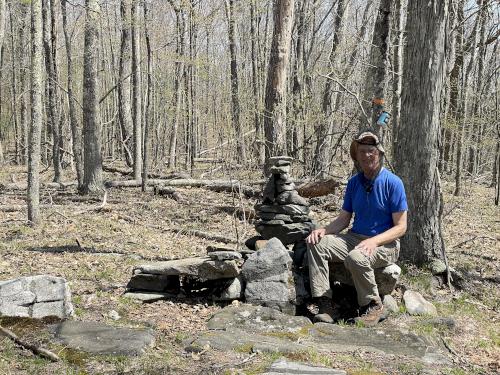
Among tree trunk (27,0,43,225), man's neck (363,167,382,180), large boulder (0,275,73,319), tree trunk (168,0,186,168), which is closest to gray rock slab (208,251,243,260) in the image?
large boulder (0,275,73,319)

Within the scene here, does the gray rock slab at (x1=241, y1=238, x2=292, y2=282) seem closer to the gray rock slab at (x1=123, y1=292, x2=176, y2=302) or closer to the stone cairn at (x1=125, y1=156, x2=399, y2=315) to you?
the stone cairn at (x1=125, y1=156, x2=399, y2=315)

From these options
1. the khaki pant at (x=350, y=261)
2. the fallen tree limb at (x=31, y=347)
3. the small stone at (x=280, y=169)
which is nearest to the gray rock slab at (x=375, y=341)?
the khaki pant at (x=350, y=261)

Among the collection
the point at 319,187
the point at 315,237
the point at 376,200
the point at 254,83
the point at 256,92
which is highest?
the point at 254,83

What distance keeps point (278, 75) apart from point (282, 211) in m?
6.69

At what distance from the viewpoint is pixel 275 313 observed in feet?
16.9

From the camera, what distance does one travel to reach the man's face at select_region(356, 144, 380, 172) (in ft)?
16.9

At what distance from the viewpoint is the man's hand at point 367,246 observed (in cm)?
500

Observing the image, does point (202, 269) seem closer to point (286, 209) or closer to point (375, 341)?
point (286, 209)

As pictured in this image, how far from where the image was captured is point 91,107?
11.7m

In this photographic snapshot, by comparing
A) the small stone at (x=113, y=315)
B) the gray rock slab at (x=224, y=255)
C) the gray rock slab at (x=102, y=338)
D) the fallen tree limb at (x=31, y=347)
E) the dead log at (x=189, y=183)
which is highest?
the dead log at (x=189, y=183)

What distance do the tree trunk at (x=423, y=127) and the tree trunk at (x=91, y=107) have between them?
301 inches

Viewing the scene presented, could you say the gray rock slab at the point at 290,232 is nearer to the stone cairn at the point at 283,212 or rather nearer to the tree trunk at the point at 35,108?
the stone cairn at the point at 283,212

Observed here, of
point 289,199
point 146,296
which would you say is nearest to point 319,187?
point 289,199

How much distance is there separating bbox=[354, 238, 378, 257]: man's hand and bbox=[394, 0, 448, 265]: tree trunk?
1.62 metres
